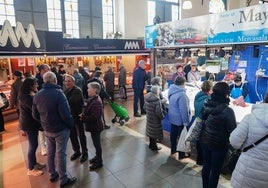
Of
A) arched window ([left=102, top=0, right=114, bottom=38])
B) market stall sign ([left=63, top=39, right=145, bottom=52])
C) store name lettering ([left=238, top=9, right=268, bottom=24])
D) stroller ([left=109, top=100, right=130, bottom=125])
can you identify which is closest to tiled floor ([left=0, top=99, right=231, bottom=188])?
stroller ([left=109, top=100, right=130, bottom=125])

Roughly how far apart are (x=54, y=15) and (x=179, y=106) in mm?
8609

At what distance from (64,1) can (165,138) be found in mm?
8446

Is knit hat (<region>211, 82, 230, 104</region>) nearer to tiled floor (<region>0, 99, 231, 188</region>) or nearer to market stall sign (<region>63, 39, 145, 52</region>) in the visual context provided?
tiled floor (<region>0, 99, 231, 188</region>)

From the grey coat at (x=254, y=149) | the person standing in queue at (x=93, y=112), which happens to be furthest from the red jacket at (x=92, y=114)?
the grey coat at (x=254, y=149)

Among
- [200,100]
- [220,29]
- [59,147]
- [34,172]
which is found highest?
[220,29]

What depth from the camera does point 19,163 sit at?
4.20m

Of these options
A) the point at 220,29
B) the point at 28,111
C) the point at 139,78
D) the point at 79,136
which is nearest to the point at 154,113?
the point at 79,136

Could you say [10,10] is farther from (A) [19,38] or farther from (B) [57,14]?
(A) [19,38]

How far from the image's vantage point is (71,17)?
1058 cm

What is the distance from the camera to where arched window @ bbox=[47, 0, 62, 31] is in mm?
10000

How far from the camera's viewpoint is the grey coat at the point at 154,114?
13.4 ft

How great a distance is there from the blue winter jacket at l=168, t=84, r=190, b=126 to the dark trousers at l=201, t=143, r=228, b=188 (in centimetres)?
110

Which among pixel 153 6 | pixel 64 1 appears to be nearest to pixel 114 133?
pixel 64 1

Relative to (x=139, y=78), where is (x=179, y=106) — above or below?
below
